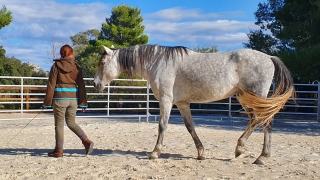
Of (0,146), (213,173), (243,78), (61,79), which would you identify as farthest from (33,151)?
(243,78)

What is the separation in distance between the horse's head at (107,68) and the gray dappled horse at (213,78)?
15 mm

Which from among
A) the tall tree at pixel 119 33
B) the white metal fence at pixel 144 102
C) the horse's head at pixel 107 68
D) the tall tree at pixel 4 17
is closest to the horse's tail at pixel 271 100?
the horse's head at pixel 107 68

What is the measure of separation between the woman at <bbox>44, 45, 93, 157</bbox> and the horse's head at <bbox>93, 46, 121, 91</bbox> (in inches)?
11.1

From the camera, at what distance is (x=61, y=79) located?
5.23 m

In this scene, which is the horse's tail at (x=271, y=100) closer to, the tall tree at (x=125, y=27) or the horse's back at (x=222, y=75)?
the horse's back at (x=222, y=75)

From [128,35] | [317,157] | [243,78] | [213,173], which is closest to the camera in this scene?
[213,173]

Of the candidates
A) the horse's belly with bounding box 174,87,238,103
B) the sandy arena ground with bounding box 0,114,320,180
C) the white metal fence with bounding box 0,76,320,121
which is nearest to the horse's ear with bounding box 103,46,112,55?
the horse's belly with bounding box 174,87,238,103

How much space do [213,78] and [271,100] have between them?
80cm

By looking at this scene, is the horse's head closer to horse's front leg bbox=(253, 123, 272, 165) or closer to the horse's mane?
the horse's mane

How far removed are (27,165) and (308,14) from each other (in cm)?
1170

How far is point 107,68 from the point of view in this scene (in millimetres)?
5492

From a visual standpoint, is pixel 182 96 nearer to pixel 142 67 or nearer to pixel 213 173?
pixel 142 67

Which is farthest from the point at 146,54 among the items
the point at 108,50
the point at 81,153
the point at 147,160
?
the point at 81,153

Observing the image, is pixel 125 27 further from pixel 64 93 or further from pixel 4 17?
pixel 64 93
